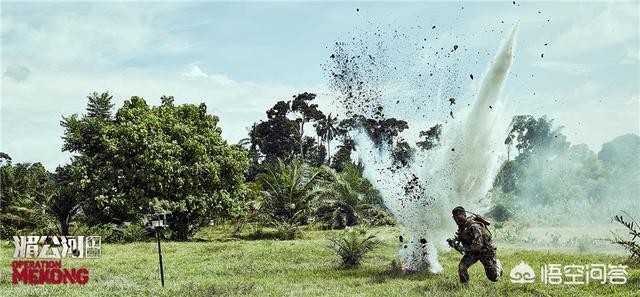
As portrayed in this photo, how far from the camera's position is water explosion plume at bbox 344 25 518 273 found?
50.7 ft

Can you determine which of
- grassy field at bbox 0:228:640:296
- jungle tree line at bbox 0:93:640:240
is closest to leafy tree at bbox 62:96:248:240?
jungle tree line at bbox 0:93:640:240

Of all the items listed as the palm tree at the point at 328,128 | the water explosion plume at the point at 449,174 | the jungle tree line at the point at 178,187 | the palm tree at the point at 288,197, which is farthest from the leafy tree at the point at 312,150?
the water explosion plume at the point at 449,174

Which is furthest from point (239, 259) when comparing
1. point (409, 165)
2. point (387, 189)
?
point (409, 165)

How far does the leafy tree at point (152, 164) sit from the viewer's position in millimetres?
28000

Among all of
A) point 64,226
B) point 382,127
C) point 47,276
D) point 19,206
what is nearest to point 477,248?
point 382,127

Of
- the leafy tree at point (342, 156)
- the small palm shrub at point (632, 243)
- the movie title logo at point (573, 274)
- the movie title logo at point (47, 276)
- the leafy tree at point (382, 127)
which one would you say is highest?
the leafy tree at point (342, 156)

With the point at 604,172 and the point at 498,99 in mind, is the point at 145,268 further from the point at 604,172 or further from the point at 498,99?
the point at 604,172

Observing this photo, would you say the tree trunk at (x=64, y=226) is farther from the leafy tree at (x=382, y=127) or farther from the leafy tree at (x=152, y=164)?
the leafy tree at (x=382, y=127)

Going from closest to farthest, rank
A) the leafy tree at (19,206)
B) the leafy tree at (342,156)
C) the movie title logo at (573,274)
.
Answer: the movie title logo at (573,274) < the leafy tree at (19,206) < the leafy tree at (342,156)

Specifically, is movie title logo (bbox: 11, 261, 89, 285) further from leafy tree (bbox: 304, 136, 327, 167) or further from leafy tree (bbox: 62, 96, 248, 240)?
leafy tree (bbox: 304, 136, 327, 167)

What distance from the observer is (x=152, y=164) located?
28281mm

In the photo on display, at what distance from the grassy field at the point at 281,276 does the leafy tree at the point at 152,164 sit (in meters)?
5.07

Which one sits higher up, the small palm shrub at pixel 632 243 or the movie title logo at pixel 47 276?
the small palm shrub at pixel 632 243

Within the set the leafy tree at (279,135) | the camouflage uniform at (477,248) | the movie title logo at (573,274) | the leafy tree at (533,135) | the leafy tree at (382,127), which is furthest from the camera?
the leafy tree at (279,135)
